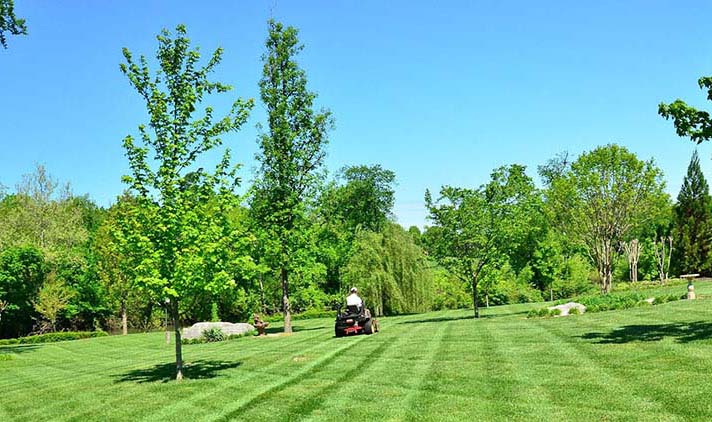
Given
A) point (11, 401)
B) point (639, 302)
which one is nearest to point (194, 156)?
point (11, 401)

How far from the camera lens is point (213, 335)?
25.8 metres

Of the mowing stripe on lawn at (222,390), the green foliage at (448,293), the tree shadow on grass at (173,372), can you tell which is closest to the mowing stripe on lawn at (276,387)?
the mowing stripe on lawn at (222,390)

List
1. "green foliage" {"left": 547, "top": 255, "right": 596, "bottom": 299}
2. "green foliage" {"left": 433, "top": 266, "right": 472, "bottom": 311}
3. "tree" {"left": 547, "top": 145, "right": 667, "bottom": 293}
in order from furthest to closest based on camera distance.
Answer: "green foliage" {"left": 433, "top": 266, "right": 472, "bottom": 311}, "green foliage" {"left": 547, "top": 255, "right": 596, "bottom": 299}, "tree" {"left": 547, "top": 145, "right": 667, "bottom": 293}

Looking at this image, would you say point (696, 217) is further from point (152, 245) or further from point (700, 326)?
point (152, 245)

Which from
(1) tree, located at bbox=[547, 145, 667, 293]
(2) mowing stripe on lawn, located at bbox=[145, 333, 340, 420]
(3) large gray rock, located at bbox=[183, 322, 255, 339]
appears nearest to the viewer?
(2) mowing stripe on lawn, located at bbox=[145, 333, 340, 420]

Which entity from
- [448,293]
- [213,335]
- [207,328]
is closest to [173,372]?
[213,335]

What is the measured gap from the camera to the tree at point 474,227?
1023 inches

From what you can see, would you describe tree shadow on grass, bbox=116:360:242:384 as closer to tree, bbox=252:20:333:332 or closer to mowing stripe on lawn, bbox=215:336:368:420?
mowing stripe on lawn, bbox=215:336:368:420

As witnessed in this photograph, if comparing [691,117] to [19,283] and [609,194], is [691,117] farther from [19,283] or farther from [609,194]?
[19,283]

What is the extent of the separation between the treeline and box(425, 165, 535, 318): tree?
0.22ft

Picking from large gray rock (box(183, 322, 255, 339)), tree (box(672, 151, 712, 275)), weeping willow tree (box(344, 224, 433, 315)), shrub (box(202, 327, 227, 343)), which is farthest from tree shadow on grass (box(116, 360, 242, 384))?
tree (box(672, 151, 712, 275))

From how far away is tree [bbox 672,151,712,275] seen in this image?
42.0m

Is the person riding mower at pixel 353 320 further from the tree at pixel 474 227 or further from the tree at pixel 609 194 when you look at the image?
the tree at pixel 609 194

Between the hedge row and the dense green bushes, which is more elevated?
the dense green bushes
